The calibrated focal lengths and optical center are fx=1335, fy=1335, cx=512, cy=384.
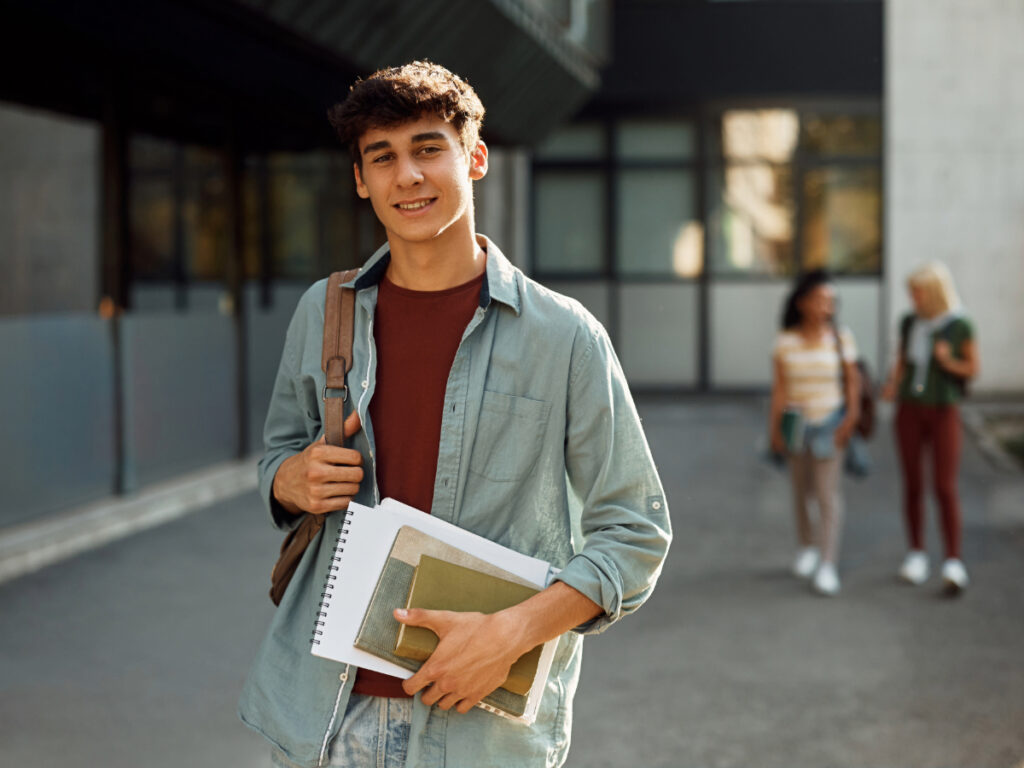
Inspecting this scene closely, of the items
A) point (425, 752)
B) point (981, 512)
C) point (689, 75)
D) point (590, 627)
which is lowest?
point (981, 512)

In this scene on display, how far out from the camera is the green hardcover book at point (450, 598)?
2.07m

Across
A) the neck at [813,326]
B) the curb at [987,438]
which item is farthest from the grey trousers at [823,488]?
the curb at [987,438]

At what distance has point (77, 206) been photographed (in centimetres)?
913

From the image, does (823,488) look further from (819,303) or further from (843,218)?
(843,218)

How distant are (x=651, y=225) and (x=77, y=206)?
39.0ft

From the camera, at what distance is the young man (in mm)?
2131

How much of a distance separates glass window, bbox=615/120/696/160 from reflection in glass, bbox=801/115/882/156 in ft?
5.52

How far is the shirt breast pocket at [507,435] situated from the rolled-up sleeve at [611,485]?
0.20ft

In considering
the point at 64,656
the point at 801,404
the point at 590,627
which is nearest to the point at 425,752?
the point at 590,627

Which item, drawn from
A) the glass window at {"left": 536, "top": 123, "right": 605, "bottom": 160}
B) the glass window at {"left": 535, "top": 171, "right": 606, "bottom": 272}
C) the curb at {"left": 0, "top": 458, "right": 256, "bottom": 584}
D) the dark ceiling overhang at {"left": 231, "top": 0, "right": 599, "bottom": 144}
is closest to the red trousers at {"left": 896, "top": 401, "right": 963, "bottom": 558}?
the dark ceiling overhang at {"left": 231, "top": 0, "right": 599, "bottom": 144}

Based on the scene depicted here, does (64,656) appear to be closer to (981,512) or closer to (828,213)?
(981,512)

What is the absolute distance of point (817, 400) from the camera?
777cm

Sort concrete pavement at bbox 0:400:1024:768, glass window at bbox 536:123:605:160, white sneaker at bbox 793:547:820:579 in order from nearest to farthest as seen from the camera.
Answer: concrete pavement at bbox 0:400:1024:768, white sneaker at bbox 793:547:820:579, glass window at bbox 536:123:605:160

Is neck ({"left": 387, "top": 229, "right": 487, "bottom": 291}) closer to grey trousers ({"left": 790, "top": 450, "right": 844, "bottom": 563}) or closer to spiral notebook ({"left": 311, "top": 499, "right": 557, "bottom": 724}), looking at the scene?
spiral notebook ({"left": 311, "top": 499, "right": 557, "bottom": 724})
